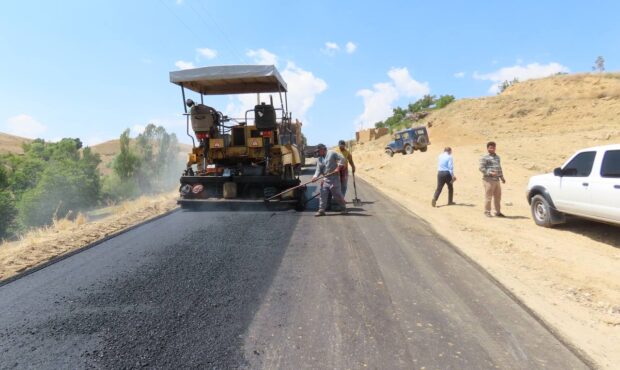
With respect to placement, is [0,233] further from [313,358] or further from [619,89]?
[619,89]

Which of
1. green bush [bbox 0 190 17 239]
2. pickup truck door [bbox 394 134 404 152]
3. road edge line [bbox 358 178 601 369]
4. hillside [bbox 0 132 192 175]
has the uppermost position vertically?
hillside [bbox 0 132 192 175]

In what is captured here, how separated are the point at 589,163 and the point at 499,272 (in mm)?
3391

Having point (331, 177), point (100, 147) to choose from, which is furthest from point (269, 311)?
point (100, 147)

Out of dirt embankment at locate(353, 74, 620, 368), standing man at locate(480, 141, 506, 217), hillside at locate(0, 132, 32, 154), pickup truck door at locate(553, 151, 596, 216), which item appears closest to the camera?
dirt embankment at locate(353, 74, 620, 368)

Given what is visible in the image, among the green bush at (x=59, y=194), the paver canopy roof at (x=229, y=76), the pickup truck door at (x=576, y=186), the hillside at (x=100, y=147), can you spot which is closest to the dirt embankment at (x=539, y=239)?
the pickup truck door at (x=576, y=186)

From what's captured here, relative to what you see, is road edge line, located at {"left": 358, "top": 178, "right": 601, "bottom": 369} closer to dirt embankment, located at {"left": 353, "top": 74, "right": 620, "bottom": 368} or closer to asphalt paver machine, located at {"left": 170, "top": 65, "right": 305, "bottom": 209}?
dirt embankment, located at {"left": 353, "top": 74, "right": 620, "bottom": 368}

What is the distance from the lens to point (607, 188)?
21.5ft

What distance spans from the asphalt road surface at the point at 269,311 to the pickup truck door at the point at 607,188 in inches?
103

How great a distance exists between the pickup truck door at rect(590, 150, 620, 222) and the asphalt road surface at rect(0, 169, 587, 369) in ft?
8.61

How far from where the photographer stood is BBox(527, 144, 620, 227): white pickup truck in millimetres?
6547

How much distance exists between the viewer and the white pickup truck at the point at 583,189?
655 centimetres

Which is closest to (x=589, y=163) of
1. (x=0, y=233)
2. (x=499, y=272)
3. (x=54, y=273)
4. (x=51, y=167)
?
(x=499, y=272)

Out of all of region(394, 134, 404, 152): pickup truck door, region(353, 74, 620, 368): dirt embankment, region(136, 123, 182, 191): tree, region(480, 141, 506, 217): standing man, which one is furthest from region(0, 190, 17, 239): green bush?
region(394, 134, 404, 152): pickup truck door

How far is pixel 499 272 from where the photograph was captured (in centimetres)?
539
